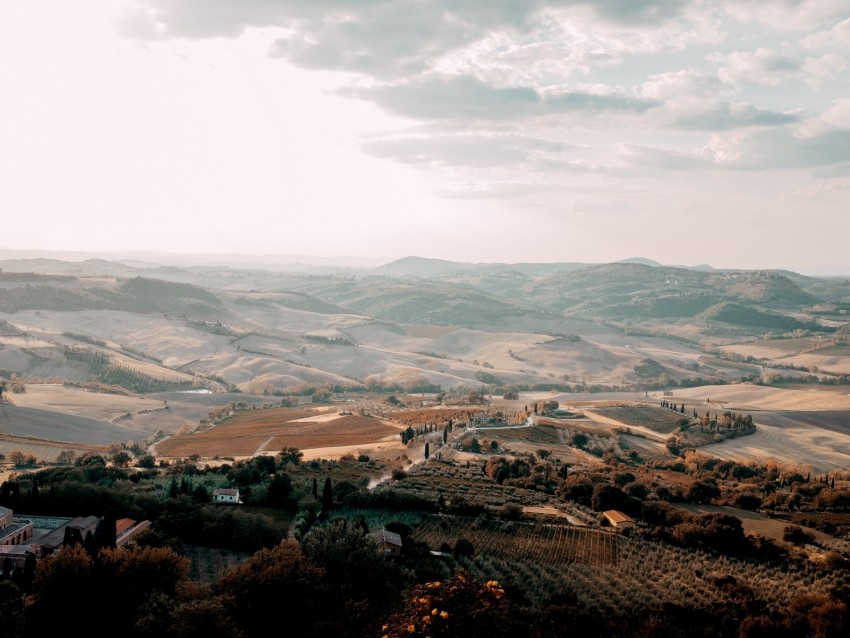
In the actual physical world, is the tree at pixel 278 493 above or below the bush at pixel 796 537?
below

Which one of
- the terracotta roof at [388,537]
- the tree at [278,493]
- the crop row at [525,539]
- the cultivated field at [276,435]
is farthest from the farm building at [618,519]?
the cultivated field at [276,435]

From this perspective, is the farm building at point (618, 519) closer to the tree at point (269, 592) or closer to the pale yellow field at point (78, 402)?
the tree at point (269, 592)

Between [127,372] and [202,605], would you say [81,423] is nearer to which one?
[127,372]

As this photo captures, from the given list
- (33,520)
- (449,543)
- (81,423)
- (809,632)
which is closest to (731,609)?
(809,632)

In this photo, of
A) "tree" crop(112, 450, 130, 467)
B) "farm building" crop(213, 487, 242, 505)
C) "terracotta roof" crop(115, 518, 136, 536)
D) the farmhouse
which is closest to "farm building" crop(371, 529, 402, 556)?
"terracotta roof" crop(115, 518, 136, 536)

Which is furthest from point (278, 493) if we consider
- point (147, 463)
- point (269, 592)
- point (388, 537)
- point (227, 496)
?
point (147, 463)

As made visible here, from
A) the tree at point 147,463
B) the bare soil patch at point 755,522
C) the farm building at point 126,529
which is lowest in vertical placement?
the tree at point 147,463
